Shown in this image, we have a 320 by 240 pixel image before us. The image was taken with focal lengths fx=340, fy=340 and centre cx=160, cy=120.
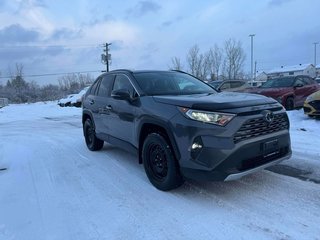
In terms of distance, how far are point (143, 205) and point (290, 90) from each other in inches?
430

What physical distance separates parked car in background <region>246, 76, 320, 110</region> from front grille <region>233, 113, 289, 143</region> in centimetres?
914

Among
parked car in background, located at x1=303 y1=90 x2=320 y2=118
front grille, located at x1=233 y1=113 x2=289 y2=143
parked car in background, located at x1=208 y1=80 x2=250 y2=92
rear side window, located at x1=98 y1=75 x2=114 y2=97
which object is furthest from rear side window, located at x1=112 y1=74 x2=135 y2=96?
parked car in background, located at x1=208 y1=80 x2=250 y2=92

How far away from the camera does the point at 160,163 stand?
4805mm

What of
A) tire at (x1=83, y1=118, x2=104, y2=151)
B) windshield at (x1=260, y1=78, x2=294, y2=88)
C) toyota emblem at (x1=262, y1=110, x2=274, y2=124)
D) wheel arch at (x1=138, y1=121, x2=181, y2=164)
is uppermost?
windshield at (x1=260, y1=78, x2=294, y2=88)

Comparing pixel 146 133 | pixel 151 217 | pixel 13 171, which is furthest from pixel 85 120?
pixel 151 217

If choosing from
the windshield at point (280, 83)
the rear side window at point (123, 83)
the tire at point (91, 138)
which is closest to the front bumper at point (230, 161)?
the rear side window at point (123, 83)

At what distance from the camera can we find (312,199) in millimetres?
4191

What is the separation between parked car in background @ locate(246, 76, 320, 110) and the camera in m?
13.4

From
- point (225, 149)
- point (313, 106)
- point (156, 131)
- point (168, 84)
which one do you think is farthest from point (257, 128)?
point (313, 106)

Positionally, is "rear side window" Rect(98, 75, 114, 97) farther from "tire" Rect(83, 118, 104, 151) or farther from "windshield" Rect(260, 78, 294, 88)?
"windshield" Rect(260, 78, 294, 88)

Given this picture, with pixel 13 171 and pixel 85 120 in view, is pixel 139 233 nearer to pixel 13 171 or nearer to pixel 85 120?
pixel 13 171

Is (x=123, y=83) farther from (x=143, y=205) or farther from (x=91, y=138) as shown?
(x=143, y=205)

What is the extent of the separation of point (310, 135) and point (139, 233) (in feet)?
19.9

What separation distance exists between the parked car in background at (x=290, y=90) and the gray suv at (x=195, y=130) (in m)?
8.56
